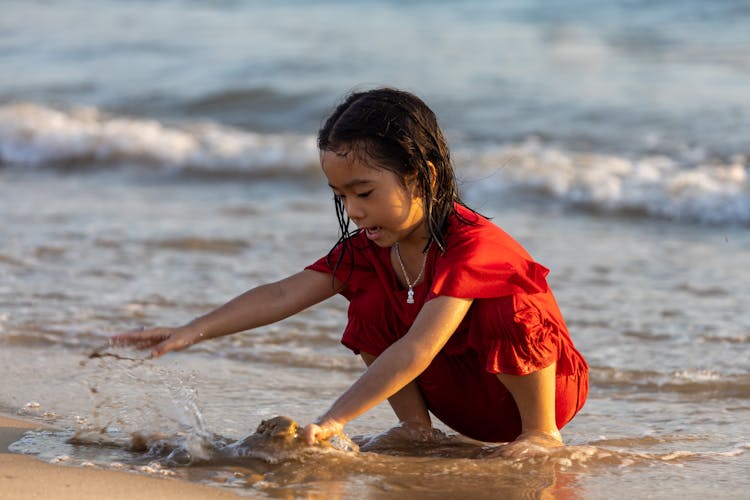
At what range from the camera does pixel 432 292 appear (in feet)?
9.02

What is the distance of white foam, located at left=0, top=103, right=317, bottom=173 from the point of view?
7.94m

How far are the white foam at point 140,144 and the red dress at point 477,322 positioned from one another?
15.3 feet

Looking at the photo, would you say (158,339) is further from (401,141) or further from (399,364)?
(401,141)

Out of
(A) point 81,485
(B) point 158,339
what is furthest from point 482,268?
(A) point 81,485

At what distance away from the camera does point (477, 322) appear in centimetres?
284

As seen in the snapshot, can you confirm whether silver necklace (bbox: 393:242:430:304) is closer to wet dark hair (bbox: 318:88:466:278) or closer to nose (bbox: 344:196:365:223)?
wet dark hair (bbox: 318:88:466:278)

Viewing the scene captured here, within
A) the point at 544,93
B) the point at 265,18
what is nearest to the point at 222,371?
the point at 544,93

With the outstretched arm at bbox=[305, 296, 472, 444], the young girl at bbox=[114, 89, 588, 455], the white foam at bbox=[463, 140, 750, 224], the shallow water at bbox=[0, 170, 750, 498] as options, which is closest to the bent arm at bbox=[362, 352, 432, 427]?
the young girl at bbox=[114, 89, 588, 455]

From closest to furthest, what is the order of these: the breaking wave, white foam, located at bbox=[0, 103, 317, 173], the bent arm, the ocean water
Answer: the ocean water, the bent arm, the breaking wave, white foam, located at bbox=[0, 103, 317, 173]

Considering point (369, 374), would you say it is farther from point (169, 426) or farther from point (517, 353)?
point (169, 426)

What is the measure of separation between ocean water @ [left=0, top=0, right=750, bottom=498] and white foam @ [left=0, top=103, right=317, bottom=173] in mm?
29

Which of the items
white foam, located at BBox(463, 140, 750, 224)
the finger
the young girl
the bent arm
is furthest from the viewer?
white foam, located at BBox(463, 140, 750, 224)

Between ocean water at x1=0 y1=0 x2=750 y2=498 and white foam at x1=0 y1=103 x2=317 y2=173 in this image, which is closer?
ocean water at x1=0 y1=0 x2=750 y2=498

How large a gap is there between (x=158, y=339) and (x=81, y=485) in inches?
17.8
